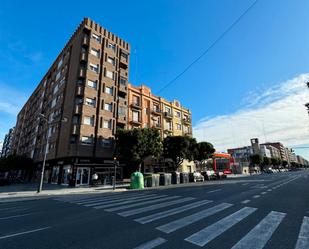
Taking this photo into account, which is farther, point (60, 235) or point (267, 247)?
point (60, 235)

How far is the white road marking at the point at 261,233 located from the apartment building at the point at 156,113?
30.3 meters

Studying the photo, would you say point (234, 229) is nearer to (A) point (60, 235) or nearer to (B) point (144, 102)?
(A) point (60, 235)

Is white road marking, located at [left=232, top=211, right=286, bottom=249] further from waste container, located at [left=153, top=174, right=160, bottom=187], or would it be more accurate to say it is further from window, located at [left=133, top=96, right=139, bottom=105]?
window, located at [left=133, top=96, right=139, bottom=105]

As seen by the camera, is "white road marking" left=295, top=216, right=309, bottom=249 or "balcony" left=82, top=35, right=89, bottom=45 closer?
"white road marking" left=295, top=216, right=309, bottom=249

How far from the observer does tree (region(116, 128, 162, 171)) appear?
26641mm

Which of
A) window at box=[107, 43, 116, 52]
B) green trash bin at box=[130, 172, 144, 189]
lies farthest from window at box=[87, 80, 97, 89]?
green trash bin at box=[130, 172, 144, 189]

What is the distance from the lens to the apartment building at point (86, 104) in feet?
91.0

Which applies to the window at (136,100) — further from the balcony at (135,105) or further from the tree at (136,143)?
the tree at (136,143)

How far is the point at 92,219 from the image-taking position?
695cm

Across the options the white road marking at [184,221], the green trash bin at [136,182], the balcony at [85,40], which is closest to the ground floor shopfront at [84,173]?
the green trash bin at [136,182]

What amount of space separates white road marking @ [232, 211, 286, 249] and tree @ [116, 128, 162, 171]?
68.4 ft

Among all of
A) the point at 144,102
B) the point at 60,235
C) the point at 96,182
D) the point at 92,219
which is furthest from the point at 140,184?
the point at 144,102

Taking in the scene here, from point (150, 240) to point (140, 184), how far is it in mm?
17617

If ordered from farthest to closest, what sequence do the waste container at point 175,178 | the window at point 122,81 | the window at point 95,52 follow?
the window at point 122,81, the window at point 95,52, the waste container at point 175,178
